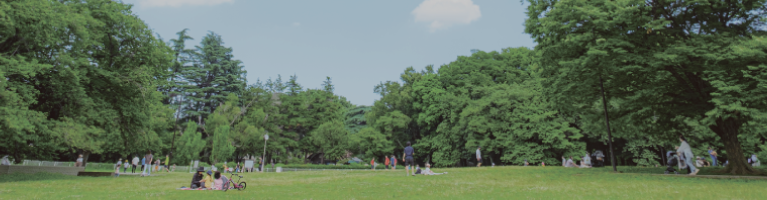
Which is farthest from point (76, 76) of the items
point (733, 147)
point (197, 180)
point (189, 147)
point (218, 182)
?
point (189, 147)

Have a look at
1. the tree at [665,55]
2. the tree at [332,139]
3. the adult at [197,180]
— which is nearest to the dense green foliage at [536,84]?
the tree at [665,55]

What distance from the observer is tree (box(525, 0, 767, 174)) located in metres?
12.8

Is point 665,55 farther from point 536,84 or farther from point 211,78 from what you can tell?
point 211,78

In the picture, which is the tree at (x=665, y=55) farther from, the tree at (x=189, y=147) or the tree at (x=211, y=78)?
the tree at (x=211, y=78)

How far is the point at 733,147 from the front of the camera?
51.9 ft

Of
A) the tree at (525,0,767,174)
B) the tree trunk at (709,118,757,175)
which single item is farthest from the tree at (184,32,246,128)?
the tree trunk at (709,118,757,175)

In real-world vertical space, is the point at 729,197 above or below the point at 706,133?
below

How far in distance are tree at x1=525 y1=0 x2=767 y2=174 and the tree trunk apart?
30mm

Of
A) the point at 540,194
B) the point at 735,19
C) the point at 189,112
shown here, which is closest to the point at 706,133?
the point at 735,19

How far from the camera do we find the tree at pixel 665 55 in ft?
42.0

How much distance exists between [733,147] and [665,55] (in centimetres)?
638

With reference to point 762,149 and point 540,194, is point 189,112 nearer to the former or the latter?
point 540,194

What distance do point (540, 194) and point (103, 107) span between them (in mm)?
22062

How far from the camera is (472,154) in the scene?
40438mm
